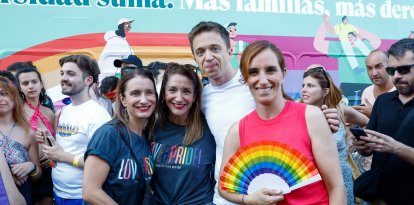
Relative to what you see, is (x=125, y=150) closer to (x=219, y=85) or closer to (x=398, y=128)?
(x=219, y=85)

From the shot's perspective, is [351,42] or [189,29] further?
[351,42]

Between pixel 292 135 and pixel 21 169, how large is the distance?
2181mm

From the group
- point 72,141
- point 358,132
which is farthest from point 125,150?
point 358,132

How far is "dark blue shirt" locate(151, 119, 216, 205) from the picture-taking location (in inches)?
113

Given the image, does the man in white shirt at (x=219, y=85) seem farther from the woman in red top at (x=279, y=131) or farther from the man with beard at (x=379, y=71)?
the man with beard at (x=379, y=71)

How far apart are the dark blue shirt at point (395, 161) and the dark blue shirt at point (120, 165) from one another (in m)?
1.61

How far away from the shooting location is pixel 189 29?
19.0ft

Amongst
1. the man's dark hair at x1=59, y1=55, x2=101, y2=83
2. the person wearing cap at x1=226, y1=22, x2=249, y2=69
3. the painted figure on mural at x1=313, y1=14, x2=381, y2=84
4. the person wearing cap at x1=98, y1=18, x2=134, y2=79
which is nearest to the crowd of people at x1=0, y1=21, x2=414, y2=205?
the man's dark hair at x1=59, y1=55, x2=101, y2=83

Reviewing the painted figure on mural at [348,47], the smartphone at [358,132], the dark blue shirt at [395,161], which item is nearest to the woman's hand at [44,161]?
the smartphone at [358,132]

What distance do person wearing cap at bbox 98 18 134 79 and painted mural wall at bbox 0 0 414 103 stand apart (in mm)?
12

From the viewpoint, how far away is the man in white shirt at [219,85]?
294cm

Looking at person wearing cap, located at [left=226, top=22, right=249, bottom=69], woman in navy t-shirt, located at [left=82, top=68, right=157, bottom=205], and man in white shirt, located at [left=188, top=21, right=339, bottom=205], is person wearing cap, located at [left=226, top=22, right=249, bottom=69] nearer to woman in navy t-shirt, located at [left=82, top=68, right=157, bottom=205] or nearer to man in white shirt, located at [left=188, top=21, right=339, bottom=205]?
man in white shirt, located at [left=188, top=21, right=339, bottom=205]

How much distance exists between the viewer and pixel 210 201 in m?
2.94

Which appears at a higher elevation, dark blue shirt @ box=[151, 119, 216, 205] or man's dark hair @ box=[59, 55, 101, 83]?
man's dark hair @ box=[59, 55, 101, 83]
